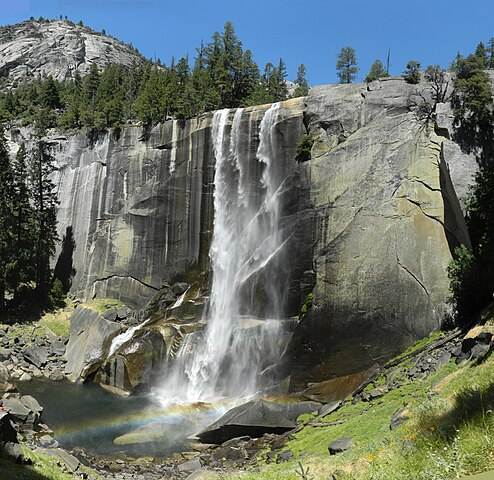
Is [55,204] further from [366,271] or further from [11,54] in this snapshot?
[11,54]

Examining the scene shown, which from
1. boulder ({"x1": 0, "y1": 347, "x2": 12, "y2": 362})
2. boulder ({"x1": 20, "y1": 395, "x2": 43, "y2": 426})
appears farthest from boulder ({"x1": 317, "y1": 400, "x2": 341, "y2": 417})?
boulder ({"x1": 0, "y1": 347, "x2": 12, "y2": 362})

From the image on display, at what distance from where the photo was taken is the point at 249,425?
22.2 meters

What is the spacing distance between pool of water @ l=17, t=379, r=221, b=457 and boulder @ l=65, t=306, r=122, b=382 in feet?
6.17

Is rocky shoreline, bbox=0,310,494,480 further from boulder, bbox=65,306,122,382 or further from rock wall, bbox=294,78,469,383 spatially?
boulder, bbox=65,306,122,382

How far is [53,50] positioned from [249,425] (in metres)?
165

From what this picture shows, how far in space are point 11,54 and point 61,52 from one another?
1629 cm

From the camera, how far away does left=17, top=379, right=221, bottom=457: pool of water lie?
22.8 m

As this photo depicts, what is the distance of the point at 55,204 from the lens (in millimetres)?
51781

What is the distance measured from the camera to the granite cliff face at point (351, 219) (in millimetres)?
26062

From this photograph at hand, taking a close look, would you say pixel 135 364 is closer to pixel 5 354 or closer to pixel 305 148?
pixel 5 354

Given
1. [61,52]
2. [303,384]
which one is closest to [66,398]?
[303,384]

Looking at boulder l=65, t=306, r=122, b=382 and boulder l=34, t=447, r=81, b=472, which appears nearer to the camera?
boulder l=34, t=447, r=81, b=472

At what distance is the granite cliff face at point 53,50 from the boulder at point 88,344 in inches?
4490

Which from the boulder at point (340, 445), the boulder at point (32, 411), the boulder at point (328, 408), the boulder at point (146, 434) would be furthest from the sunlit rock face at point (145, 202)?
the boulder at point (340, 445)
